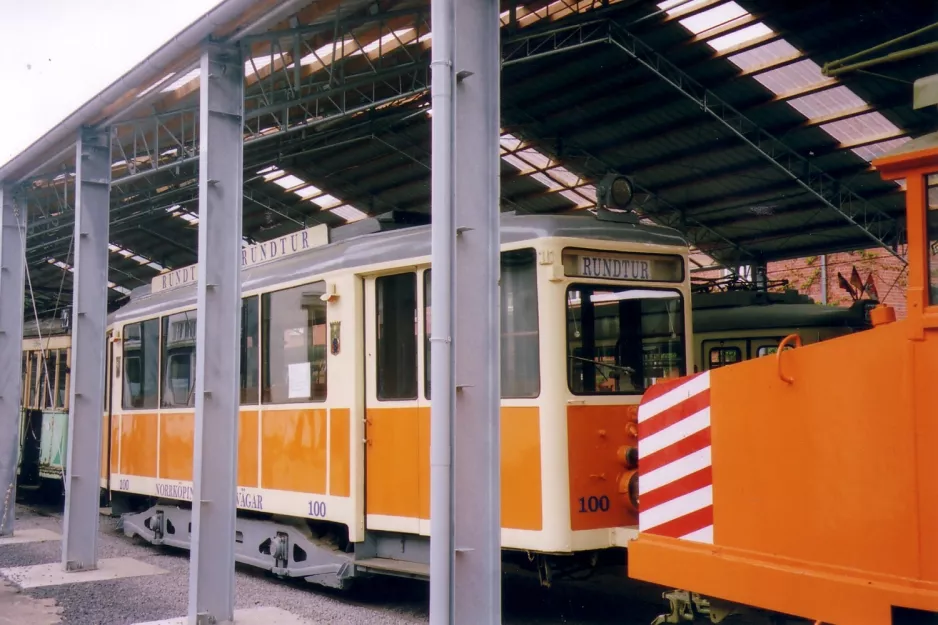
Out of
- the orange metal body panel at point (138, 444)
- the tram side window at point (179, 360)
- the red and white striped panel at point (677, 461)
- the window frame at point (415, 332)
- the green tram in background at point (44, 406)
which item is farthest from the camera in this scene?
the green tram in background at point (44, 406)

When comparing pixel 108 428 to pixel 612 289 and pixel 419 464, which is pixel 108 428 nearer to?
pixel 419 464

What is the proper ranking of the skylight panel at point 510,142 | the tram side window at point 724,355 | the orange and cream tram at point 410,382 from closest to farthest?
the orange and cream tram at point 410,382, the tram side window at point 724,355, the skylight panel at point 510,142

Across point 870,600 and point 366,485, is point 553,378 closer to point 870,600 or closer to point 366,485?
point 366,485

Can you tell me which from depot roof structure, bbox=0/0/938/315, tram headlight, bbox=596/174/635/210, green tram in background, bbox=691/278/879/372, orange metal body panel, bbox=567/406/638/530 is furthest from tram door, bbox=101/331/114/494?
orange metal body panel, bbox=567/406/638/530

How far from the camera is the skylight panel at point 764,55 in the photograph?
12695mm

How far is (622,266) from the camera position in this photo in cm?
676

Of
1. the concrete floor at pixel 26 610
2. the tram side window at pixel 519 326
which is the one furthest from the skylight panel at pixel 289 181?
the tram side window at pixel 519 326

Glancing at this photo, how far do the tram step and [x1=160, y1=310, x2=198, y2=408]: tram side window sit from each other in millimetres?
3560

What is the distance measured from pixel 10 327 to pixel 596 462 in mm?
8407

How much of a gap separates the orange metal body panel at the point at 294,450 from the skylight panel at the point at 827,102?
31.2 feet

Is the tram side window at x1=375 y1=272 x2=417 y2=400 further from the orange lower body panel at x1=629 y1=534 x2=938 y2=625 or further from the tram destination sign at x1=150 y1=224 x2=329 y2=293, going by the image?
the orange lower body panel at x1=629 y1=534 x2=938 y2=625

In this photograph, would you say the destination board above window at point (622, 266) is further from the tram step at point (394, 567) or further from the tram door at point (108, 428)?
the tram door at point (108, 428)

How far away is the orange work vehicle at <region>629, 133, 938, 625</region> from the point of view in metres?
3.66

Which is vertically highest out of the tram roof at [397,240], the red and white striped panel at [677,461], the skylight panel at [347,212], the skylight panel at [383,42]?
the skylight panel at [383,42]
